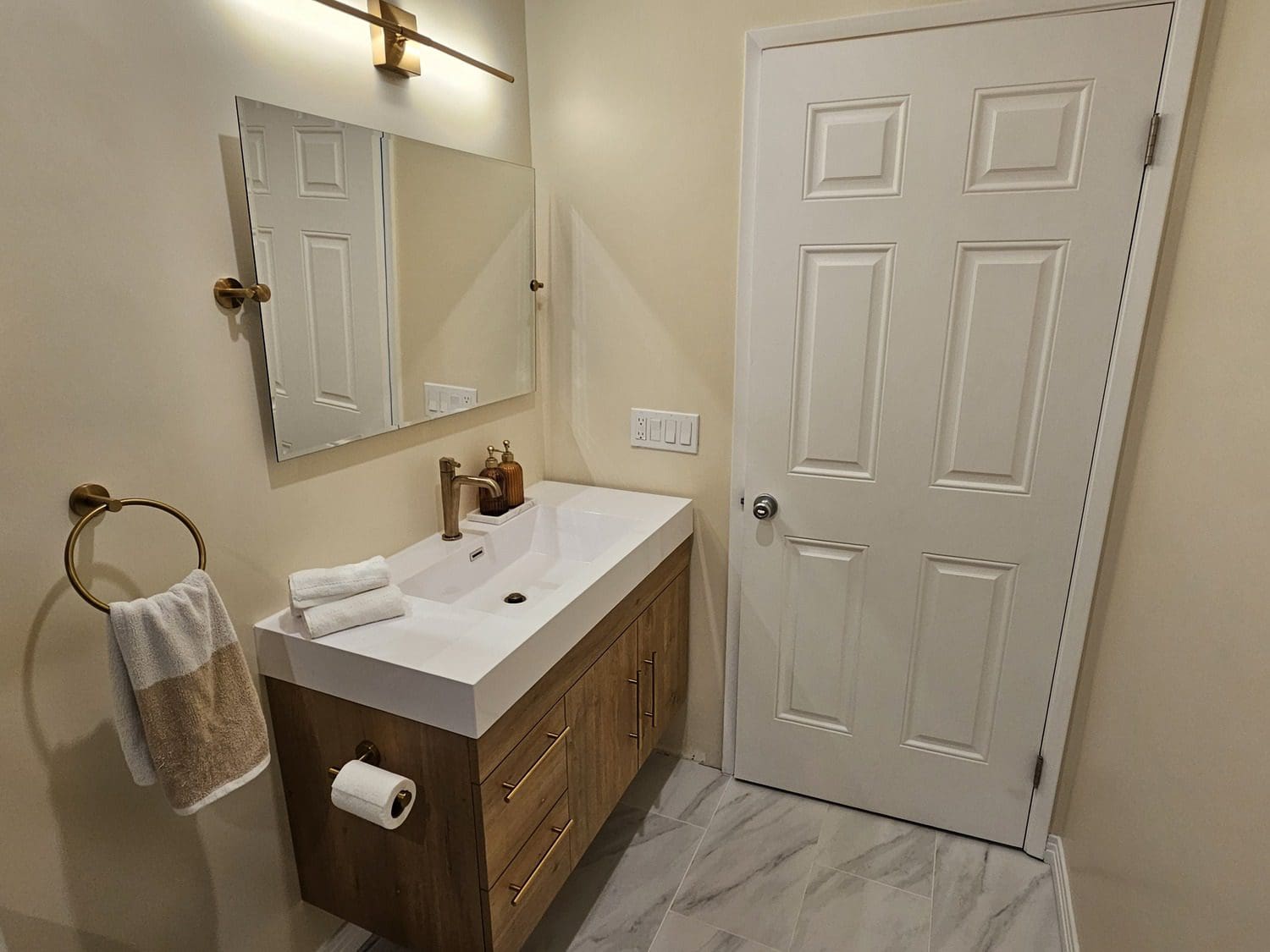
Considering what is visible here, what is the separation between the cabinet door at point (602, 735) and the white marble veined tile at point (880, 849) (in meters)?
0.64

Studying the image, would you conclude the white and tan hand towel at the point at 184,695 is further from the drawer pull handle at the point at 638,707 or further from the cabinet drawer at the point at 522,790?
the drawer pull handle at the point at 638,707

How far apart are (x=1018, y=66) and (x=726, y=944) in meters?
2.13

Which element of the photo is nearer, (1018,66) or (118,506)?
(118,506)

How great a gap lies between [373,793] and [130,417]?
2.40 ft

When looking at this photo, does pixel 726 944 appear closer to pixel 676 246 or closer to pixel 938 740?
pixel 938 740

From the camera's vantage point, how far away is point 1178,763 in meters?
1.22

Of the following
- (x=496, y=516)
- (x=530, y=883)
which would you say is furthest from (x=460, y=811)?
(x=496, y=516)

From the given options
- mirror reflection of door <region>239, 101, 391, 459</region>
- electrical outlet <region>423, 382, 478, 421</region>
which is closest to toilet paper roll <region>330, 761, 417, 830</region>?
mirror reflection of door <region>239, 101, 391, 459</region>

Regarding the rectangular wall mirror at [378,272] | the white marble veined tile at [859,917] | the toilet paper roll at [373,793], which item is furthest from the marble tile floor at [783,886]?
the rectangular wall mirror at [378,272]

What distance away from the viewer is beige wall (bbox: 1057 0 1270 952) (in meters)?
1.03

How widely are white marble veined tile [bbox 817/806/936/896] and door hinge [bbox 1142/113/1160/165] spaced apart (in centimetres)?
182

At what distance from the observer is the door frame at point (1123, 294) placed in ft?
4.90

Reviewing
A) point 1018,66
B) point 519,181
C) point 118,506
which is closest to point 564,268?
point 519,181

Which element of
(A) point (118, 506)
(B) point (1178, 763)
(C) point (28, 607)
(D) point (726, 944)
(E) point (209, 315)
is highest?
(E) point (209, 315)
